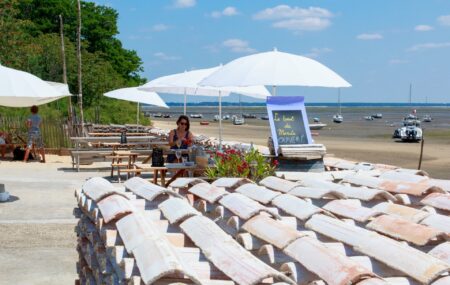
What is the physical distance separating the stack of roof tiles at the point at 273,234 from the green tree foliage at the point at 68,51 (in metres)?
22.6

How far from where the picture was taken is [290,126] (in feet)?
39.2

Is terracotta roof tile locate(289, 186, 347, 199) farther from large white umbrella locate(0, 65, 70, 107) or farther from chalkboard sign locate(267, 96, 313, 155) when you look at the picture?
chalkboard sign locate(267, 96, 313, 155)

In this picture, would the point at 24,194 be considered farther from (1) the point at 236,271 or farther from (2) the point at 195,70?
(1) the point at 236,271

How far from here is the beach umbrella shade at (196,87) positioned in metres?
15.4

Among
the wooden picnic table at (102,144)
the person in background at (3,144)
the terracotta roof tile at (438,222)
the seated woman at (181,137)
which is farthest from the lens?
the person in background at (3,144)

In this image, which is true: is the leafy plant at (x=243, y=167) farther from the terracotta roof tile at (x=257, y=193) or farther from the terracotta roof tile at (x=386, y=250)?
the terracotta roof tile at (x=386, y=250)

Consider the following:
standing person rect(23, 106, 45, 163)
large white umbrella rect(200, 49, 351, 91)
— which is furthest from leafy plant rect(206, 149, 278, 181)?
standing person rect(23, 106, 45, 163)

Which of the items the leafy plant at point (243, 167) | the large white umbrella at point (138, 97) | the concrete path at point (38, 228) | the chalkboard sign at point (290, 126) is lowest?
the concrete path at point (38, 228)

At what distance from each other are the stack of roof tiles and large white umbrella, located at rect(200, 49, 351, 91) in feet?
22.4

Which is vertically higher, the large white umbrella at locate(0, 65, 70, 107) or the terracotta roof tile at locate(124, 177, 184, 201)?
the large white umbrella at locate(0, 65, 70, 107)

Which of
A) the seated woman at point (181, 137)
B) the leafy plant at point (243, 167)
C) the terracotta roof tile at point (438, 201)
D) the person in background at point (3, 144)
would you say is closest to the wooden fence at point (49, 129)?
the person in background at point (3, 144)

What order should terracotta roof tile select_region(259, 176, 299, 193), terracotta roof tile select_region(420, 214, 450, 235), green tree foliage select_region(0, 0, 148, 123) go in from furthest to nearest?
1. green tree foliage select_region(0, 0, 148, 123)
2. terracotta roof tile select_region(259, 176, 299, 193)
3. terracotta roof tile select_region(420, 214, 450, 235)

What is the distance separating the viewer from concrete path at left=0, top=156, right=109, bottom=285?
7203 mm

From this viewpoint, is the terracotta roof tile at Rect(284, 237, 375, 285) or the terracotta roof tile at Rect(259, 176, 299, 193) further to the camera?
the terracotta roof tile at Rect(259, 176, 299, 193)
